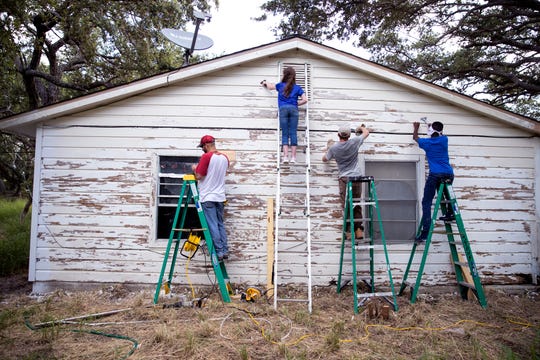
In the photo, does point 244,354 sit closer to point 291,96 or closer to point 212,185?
point 212,185

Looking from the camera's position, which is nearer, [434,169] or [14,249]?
[434,169]

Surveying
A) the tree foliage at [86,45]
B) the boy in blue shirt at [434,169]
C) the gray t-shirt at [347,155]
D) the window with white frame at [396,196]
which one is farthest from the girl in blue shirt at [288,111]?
the tree foliage at [86,45]

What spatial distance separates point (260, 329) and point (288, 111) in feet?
10.6

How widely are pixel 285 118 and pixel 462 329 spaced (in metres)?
3.75

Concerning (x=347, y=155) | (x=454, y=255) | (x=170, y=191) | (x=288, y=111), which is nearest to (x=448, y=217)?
(x=454, y=255)

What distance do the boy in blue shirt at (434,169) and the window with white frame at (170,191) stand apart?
3.70 metres

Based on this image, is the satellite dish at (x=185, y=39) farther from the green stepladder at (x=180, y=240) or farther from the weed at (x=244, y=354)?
the weed at (x=244, y=354)

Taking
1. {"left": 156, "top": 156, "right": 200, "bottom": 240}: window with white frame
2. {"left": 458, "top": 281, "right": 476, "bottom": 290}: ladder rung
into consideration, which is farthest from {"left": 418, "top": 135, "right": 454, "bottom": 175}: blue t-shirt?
{"left": 156, "top": 156, "right": 200, "bottom": 240}: window with white frame

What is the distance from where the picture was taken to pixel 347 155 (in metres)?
5.55

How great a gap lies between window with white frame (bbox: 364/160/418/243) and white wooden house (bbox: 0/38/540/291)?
17mm

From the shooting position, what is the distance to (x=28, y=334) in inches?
165

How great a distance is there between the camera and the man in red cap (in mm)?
5352

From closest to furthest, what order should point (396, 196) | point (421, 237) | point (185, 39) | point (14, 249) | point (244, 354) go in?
point (244, 354)
point (421, 237)
point (396, 196)
point (185, 39)
point (14, 249)

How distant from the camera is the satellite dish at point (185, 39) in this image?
6.65 metres
